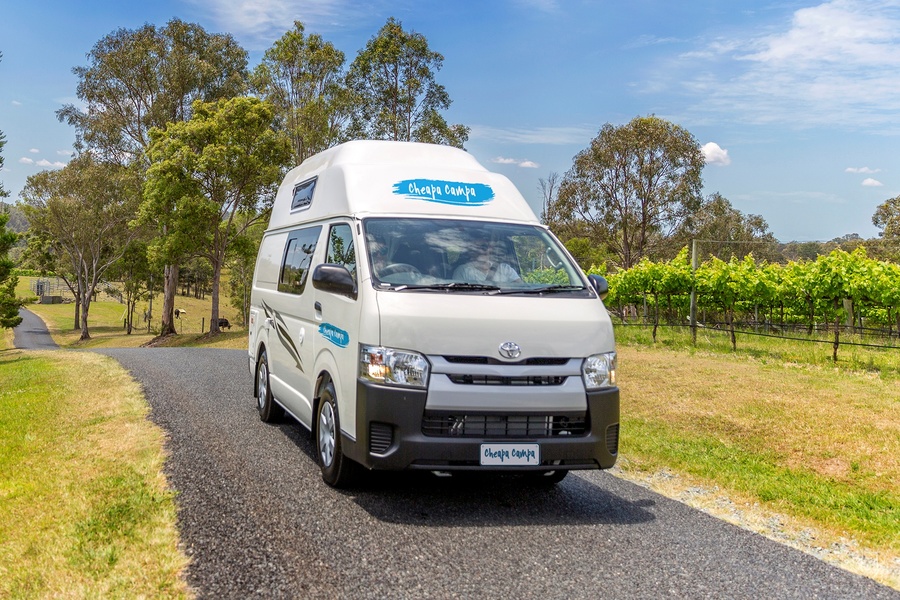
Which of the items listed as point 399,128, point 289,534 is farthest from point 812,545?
point 399,128

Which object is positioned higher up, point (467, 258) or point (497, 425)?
point (467, 258)

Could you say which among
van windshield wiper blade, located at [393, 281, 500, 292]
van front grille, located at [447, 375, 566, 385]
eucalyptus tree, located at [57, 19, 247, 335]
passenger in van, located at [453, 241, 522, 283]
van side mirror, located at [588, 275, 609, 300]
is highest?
eucalyptus tree, located at [57, 19, 247, 335]

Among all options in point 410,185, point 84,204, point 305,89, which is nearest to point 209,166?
point 305,89

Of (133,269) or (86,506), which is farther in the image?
(133,269)

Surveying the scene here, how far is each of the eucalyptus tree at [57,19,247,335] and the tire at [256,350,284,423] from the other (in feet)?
106

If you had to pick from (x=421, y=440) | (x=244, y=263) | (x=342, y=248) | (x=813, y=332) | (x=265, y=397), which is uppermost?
(x=244, y=263)

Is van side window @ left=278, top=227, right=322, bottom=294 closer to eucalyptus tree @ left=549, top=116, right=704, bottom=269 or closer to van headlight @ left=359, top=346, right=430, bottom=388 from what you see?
van headlight @ left=359, top=346, right=430, bottom=388

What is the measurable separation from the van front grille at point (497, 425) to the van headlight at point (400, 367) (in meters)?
0.26

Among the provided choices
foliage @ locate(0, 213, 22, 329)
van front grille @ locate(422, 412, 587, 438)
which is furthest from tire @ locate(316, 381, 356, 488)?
foliage @ locate(0, 213, 22, 329)

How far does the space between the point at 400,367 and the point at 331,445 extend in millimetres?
1249

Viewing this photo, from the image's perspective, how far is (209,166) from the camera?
110 ft

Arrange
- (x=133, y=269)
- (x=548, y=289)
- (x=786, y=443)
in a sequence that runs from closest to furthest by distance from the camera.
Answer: (x=548, y=289) → (x=786, y=443) → (x=133, y=269)

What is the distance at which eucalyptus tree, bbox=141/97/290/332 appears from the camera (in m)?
33.6

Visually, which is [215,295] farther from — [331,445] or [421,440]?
[421,440]
